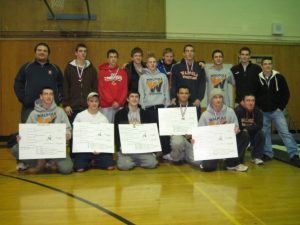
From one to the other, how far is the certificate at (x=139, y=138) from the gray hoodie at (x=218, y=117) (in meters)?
0.76

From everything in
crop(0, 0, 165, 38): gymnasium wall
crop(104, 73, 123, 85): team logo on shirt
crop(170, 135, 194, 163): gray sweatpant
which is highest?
crop(0, 0, 165, 38): gymnasium wall

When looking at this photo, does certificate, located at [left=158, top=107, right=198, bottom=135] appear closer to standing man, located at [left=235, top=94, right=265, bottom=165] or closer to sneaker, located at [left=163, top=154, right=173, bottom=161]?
sneaker, located at [left=163, top=154, right=173, bottom=161]

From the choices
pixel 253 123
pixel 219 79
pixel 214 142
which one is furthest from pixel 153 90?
pixel 253 123

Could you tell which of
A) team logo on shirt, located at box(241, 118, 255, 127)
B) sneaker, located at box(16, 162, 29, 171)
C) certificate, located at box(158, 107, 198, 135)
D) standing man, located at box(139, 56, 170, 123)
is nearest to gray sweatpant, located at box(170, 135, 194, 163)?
certificate, located at box(158, 107, 198, 135)

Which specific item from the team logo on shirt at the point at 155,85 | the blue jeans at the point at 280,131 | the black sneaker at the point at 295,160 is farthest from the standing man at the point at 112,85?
the black sneaker at the point at 295,160

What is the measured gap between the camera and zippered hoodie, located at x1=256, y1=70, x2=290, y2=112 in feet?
19.2

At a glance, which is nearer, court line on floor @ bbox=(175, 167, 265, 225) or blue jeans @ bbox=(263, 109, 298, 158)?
court line on floor @ bbox=(175, 167, 265, 225)

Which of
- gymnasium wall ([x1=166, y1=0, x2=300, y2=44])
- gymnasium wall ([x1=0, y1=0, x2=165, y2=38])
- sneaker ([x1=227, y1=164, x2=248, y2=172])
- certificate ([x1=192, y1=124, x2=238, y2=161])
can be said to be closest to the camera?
certificate ([x1=192, y1=124, x2=238, y2=161])

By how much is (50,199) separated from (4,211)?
0.52 metres

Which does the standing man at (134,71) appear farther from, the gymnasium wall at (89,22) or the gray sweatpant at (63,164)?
the gymnasium wall at (89,22)

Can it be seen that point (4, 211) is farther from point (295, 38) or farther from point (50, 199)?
point (295, 38)

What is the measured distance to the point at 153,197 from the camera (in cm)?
396

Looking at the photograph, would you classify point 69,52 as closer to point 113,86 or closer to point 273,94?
point 113,86

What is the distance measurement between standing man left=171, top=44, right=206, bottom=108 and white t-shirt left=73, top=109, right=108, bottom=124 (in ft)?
4.17
